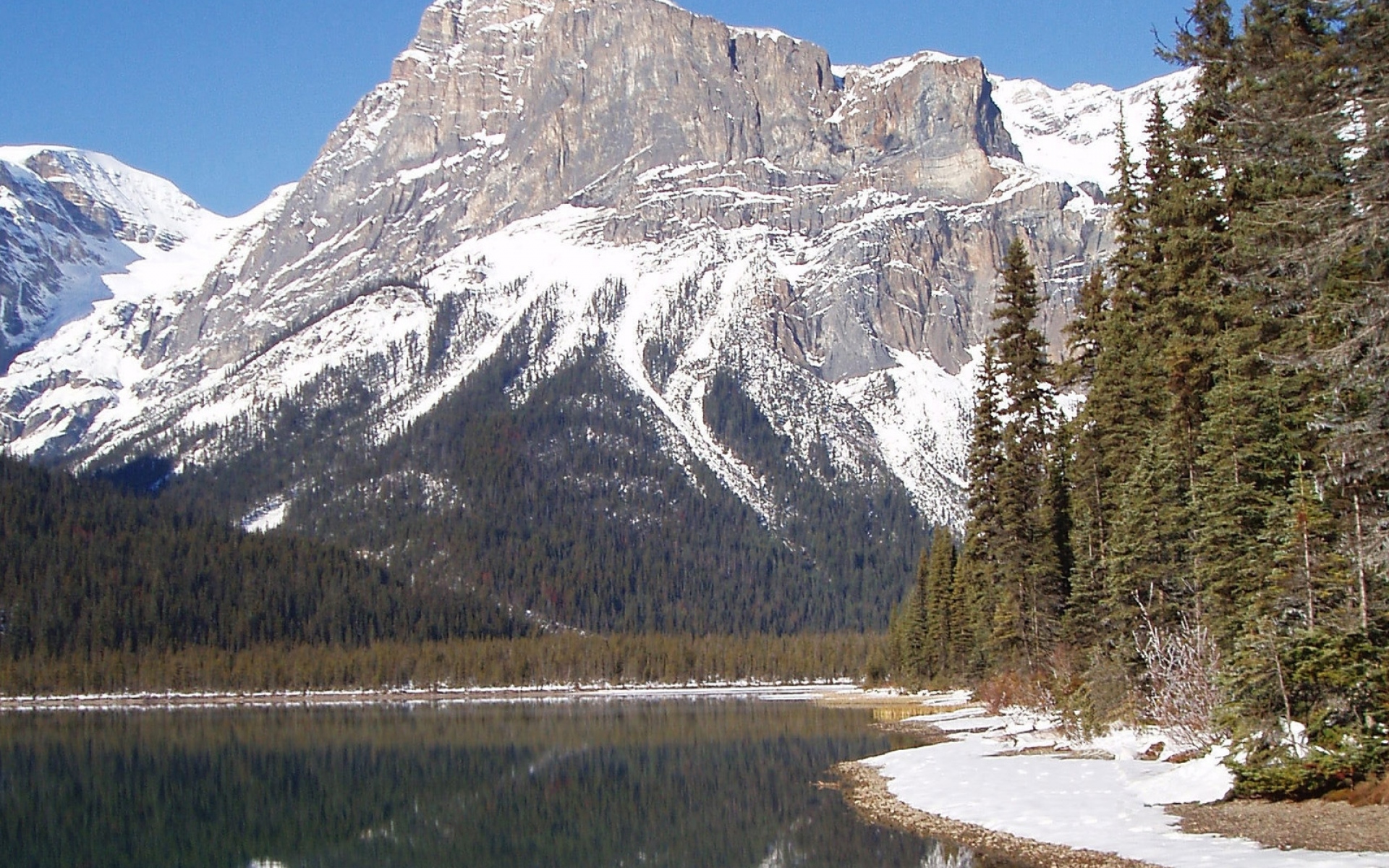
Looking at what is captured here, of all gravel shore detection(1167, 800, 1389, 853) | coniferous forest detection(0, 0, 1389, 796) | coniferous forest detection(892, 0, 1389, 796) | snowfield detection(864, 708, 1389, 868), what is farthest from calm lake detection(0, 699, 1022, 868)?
coniferous forest detection(892, 0, 1389, 796)

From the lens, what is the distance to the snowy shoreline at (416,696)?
146 m

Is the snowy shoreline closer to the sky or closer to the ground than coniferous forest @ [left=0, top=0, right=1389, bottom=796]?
closer to the ground

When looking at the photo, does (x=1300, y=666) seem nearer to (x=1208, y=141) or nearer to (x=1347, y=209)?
(x=1347, y=209)

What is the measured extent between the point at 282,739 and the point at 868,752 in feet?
143

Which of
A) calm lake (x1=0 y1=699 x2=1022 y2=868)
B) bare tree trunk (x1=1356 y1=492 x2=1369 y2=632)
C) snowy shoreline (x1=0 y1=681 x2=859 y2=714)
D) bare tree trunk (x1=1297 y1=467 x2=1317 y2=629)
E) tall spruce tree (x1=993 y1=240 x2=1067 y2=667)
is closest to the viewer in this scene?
bare tree trunk (x1=1356 y1=492 x2=1369 y2=632)

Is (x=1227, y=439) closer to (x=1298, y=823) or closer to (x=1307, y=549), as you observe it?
(x=1307, y=549)

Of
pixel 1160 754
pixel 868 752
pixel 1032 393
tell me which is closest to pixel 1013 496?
pixel 1032 393

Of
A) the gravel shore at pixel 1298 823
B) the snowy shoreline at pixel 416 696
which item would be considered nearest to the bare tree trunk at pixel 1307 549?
the gravel shore at pixel 1298 823

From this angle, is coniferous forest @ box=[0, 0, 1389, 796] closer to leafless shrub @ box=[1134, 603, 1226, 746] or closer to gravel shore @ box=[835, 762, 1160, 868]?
leafless shrub @ box=[1134, 603, 1226, 746]

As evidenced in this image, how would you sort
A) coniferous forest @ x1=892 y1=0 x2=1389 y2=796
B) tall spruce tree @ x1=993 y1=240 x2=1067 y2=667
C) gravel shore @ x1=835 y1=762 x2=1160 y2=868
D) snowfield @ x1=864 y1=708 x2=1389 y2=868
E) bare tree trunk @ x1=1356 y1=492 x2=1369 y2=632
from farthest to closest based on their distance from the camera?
tall spruce tree @ x1=993 y1=240 x2=1067 y2=667, bare tree trunk @ x1=1356 y1=492 x2=1369 y2=632, gravel shore @ x1=835 y1=762 x2=1160 y2=868, snowfield @ x1=864 y1=708 x2=1389 y2=868, coniferous forest @ x1=892 y1=0 x2=1389 y2=796

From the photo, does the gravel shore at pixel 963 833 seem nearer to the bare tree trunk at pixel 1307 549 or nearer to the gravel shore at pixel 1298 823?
→ the gravel shore at pixel 1298 823

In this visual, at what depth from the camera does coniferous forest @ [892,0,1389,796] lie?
21625mm

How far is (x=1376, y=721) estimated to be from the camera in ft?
80.5

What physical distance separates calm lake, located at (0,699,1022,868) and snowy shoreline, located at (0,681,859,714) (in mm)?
54993
